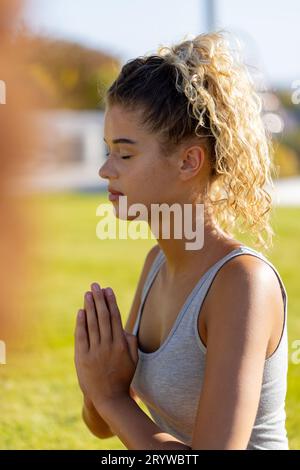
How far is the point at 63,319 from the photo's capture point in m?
6.31

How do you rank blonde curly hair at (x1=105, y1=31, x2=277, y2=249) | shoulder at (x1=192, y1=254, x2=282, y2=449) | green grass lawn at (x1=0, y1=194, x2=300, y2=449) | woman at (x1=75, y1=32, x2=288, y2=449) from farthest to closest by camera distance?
1. green grass lawn at (x1=0, y1=194, x2=300, y2=449)
2. blonde curly hair at (x1=105, y1=31, x2=277, y2=249)
3. woman at (x1=75, y1=32, x2=288, y2=449)
4. shoulder at (x1=192, y1=254, x2=282, y2=449)

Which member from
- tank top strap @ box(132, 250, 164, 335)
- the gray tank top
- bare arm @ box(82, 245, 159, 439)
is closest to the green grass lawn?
bare arm @ box(82, 245, 159, 439)

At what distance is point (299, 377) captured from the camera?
4.53m

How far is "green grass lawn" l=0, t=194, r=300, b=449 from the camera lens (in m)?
3.80

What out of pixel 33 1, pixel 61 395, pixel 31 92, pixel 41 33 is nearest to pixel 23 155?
pixel 33 1

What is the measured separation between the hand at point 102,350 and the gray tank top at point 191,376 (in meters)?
0.10

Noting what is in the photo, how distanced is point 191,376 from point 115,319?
0.25 m

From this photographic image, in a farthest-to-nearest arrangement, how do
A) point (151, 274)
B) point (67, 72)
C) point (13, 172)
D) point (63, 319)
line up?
point (67, 72) < point (13, 172) < point (63, 319) < point (151, 274)

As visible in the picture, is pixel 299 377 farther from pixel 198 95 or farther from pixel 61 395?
pixel 198 95

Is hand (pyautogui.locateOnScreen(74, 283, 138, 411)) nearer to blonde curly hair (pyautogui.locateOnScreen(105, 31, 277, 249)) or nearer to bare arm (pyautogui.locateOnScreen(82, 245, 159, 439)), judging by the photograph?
bare arm (pyautogui.locateOnScreen(82, 245, 159, 439))

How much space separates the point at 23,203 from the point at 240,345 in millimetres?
11784

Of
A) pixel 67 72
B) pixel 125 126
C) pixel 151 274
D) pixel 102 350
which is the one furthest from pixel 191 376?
pixel 67 72

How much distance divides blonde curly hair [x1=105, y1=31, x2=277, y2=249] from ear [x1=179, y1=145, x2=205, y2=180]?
30mm

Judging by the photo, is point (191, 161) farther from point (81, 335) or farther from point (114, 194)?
point (81, 335)
